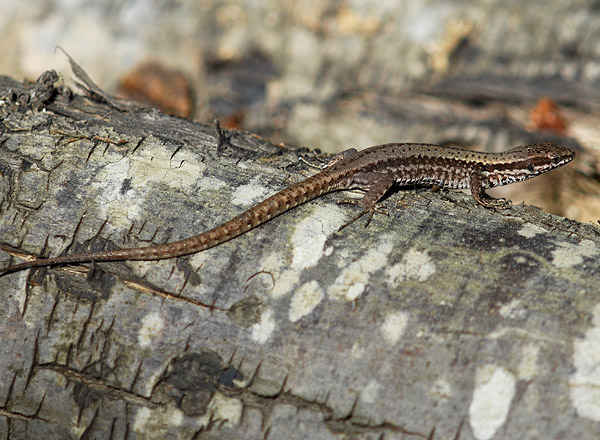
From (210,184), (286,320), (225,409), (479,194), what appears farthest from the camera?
(479,194)

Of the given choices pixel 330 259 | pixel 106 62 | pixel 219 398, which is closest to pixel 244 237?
pixel 330 259

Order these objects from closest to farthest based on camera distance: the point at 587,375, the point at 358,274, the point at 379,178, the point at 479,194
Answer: the point at 587,375, the point at 358,274, the point at 379,178, the point at 479,194

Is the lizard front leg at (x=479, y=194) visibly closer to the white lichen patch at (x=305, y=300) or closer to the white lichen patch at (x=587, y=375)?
the white lichen patch at (x=587, y=375)

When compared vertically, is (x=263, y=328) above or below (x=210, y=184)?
below

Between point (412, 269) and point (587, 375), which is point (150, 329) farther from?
point (587, 375)

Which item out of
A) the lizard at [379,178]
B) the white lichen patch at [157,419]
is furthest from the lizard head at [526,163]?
the white lichen patch at [157,419]

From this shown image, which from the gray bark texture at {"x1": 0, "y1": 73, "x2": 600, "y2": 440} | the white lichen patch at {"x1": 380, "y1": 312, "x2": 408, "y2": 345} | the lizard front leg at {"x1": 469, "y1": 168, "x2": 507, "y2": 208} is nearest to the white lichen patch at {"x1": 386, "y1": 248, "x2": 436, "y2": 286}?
the gray bark texture at {"x1": 0, "y1": 73, "x2": 600, "y2": 440}

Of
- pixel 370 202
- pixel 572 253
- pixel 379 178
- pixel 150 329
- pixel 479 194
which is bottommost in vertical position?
pixel 150 329

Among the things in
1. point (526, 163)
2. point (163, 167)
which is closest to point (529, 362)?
point (163, 167)
